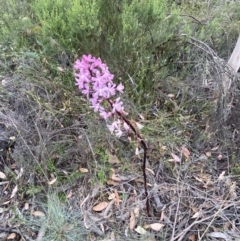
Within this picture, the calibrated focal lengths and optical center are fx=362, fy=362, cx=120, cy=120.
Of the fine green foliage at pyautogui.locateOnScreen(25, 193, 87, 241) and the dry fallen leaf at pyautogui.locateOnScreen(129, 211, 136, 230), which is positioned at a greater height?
the dry fallen leaf at pyautogui.locateOnScreen(129, 211, 136, 230)

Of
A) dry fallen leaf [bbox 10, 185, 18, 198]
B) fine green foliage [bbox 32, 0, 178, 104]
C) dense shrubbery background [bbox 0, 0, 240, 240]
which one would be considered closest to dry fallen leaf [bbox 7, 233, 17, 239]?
dense shrubbery background [bbox 0, 0, 240, 240]

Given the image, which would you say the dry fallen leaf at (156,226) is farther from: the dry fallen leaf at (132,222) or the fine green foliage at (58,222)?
the fine green foliage at (58,222)

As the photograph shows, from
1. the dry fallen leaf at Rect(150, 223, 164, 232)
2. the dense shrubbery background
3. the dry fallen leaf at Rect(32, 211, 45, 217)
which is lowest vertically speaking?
the dry fallen leaf at Rect(32, 211, 45, 217)

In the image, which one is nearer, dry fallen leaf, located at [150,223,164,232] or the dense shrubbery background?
dry fallen leaf, located at [150,223,164,232]

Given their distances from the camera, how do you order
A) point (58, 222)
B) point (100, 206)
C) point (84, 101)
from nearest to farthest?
point (58, 222), point (100, 206), point (84, 101)

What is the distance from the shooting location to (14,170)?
221 centimetres

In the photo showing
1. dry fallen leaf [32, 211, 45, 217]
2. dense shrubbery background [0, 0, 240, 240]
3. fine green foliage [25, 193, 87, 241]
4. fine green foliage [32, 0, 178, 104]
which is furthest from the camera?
fine green foliage [32, 0, 178, 104]

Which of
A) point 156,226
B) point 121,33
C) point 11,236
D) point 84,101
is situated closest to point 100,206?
point 156,226

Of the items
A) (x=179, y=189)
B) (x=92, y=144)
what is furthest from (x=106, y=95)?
(x=179, y=189)

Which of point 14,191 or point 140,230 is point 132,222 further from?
point 14,191

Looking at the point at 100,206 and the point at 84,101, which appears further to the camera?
the point at 84,101

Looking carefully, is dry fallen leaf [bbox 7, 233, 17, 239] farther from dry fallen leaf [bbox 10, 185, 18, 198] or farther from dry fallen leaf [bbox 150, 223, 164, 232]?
dry fallen leaf [bbox 150, 223, 164, 232]

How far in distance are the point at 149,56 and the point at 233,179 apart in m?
0.98

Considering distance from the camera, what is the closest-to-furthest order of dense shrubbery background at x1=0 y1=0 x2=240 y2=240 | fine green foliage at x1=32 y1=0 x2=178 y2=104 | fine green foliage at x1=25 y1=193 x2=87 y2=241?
fine green foliage at x1=25 y1=193 x2=87 y2=241
dense shrubbery background at x1=0 y1=0 x2=240 y2=240
fine green foliage at x1=32 y1=0 x2=178 y2=104
